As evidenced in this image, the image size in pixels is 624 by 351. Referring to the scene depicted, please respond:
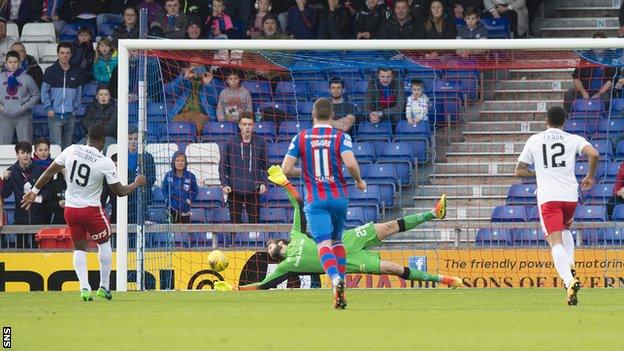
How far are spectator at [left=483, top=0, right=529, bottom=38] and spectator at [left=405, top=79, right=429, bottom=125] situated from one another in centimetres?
354

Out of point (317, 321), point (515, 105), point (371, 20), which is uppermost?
point (371, 20)

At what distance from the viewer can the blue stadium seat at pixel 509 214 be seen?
65.2ft

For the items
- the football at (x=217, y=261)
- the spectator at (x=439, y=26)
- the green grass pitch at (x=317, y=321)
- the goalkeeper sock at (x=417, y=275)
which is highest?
the spectator at (x=439, y=26)

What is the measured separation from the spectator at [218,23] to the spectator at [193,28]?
0.28 meters

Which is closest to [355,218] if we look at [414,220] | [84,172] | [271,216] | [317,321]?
[271,216]

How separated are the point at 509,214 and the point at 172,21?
283 inches

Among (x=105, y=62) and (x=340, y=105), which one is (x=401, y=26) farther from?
(x=105, y=62)

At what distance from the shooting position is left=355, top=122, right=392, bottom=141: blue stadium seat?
2056 centimetres

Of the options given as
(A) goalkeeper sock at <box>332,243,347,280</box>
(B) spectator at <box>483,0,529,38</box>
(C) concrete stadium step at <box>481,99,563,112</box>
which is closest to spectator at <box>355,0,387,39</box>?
(B) spectator at <box>483,0,529,38</box>

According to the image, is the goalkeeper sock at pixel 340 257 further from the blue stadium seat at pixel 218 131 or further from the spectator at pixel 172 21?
the spectator at pixel 172 21

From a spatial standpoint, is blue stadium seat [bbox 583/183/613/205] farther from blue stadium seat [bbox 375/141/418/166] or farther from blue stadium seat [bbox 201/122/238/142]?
blue stadium seat [bbox 201/122/238/142]

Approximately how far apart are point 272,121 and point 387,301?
6.36 m

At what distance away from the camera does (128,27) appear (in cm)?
2392

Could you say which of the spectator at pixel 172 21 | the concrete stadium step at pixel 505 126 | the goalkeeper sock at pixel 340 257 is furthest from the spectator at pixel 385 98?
the goalkeeper sock at pixel 340 257
